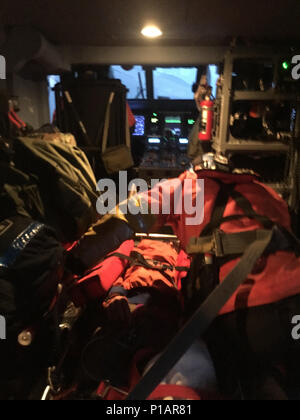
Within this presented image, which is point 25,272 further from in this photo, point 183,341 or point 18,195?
point 183,341

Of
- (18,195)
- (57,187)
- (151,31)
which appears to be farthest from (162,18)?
(18,195)

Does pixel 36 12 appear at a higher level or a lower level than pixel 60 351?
higher

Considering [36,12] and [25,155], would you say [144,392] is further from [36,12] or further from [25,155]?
[36,12]

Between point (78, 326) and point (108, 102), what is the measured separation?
2959 millimetres

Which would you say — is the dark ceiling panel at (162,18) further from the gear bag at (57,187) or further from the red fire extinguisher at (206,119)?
the gear bag at (57,187)

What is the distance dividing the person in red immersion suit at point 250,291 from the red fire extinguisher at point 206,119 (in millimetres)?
2737

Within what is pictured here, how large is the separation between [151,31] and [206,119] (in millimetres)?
1177

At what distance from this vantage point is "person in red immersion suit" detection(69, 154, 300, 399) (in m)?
1.11

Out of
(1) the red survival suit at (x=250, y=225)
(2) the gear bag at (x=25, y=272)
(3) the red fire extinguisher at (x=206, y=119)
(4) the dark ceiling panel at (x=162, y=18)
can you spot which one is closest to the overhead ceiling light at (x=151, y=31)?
(4) the dark ceiling panel at (x=162, y=18)

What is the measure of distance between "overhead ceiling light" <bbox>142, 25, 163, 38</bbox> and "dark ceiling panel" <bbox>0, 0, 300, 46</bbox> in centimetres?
7

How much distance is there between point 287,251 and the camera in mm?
1188

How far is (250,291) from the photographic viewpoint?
115 centimetres

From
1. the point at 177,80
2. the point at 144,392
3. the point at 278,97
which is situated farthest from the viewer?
the point at 177,80

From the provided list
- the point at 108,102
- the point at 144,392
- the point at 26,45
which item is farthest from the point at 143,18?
the point at 144,392
